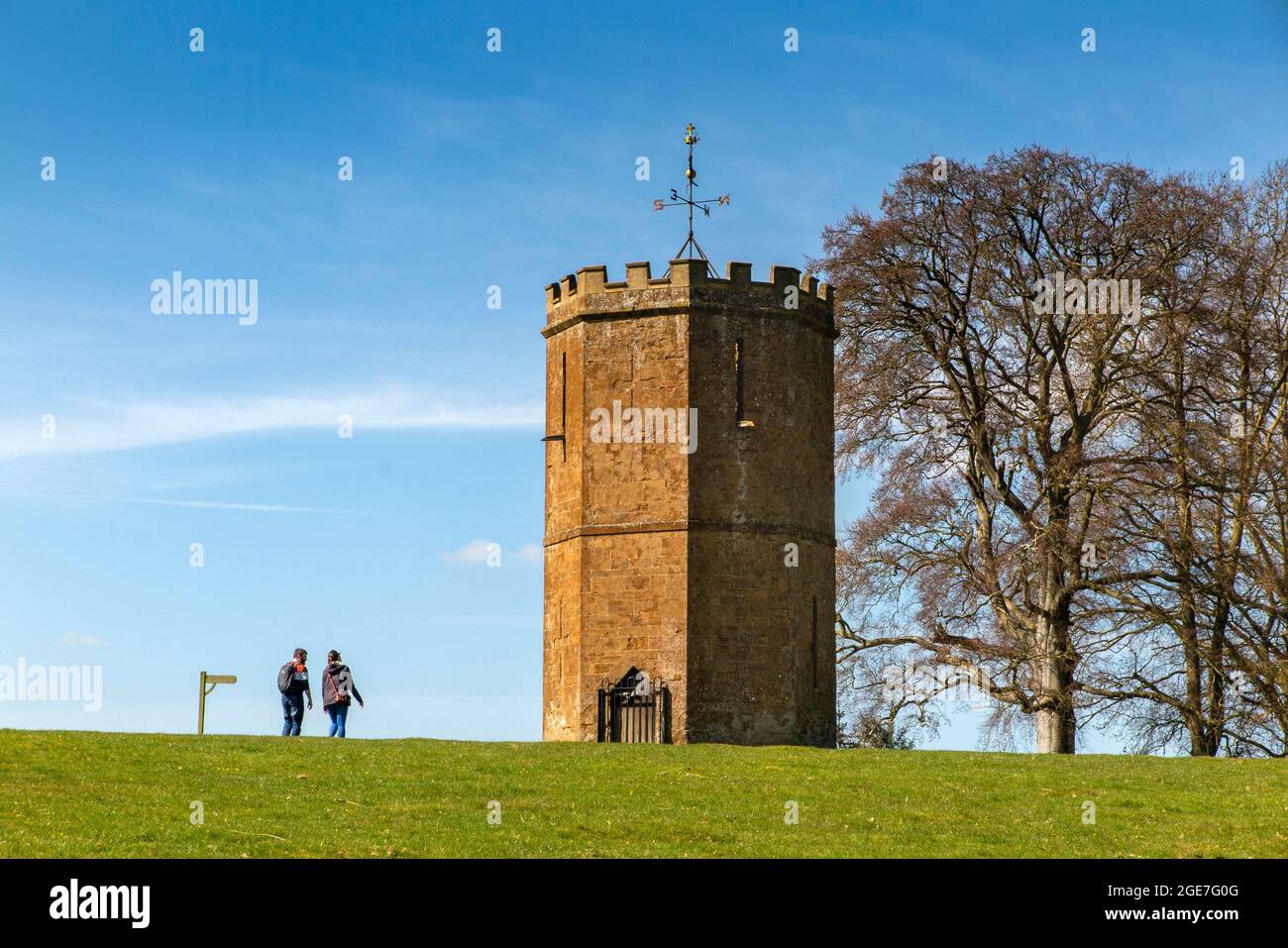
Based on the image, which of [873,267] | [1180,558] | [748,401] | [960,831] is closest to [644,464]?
[748,401]

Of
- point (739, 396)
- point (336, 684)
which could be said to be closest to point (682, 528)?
point (739, 396)

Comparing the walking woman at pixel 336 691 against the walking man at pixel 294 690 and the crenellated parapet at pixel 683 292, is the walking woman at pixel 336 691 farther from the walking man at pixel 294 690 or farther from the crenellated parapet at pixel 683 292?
the crenellated parapet at pixel 683 292

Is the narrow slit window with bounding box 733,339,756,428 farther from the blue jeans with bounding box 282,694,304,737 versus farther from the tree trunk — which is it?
the blue jeans with bounding box 282,694,304,737

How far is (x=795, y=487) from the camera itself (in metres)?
36.5

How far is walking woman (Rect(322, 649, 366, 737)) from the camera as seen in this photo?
30312mm

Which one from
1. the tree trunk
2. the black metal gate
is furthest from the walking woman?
the tree trunk

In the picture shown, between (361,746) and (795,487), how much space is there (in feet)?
40.1

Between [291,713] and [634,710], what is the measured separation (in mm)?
7244

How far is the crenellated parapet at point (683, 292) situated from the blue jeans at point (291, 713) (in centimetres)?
1009

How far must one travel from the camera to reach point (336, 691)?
3033 cm

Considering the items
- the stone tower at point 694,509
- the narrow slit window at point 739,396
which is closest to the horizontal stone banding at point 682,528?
the stone tower at point 694,509

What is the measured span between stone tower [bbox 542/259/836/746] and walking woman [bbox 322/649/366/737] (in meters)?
6.25
